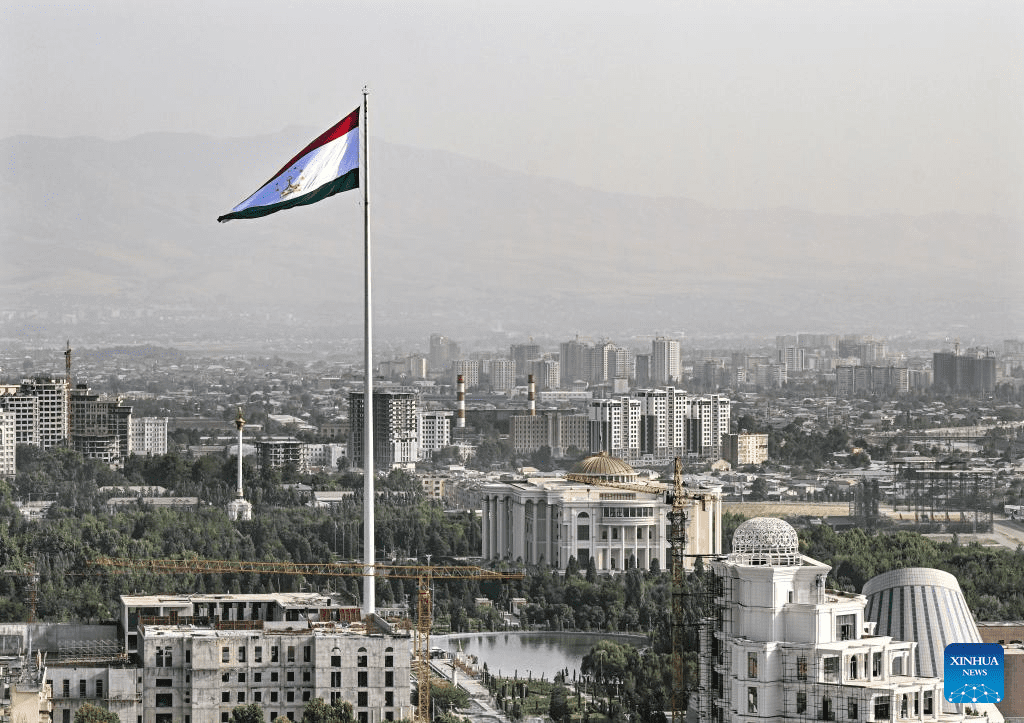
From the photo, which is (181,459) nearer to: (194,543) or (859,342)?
(194,543)

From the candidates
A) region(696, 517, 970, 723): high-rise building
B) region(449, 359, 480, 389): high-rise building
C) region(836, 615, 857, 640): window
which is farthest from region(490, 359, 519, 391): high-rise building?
region(836, 615, 857, 640): window

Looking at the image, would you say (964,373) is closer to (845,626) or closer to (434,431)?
(434,431)

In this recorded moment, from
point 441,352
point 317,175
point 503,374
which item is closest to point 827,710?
point 317,175

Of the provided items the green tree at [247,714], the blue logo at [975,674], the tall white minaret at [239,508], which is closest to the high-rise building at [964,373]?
the tall white minaret at [239,508]

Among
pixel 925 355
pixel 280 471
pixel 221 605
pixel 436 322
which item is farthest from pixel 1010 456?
pixel 436 322

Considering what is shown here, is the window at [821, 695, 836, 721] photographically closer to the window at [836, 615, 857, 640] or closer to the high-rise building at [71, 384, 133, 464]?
the window at [836, 615, 857, 640]

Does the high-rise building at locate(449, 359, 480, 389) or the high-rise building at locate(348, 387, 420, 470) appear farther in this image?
the high-rise building at locate(449, 359, 480, 389)
